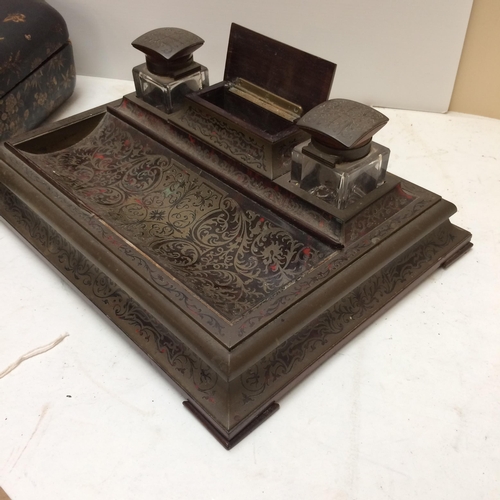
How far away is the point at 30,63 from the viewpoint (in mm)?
1587

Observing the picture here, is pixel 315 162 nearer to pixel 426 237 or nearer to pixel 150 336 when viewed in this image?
pixel 426 237

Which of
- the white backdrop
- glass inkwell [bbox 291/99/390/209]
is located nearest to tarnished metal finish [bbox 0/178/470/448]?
glass inkwell [bbox 291/99/390/209]

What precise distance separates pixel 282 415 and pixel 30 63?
3.89ft

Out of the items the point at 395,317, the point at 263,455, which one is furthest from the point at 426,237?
the point at 263,455

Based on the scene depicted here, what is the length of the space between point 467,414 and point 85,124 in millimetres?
1089

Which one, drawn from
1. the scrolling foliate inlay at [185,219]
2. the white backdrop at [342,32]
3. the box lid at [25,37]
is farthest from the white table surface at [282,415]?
the white backdrop at [342,32]

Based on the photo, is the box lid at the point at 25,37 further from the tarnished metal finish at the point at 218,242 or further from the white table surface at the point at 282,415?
the white table surface at the point at 282,415

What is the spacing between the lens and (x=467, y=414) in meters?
0.99

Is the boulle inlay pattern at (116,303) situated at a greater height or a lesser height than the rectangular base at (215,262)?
lesser

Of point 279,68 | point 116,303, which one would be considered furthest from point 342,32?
point 116,303

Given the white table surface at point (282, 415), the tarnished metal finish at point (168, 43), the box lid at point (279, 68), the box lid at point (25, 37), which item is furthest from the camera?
the box lid at point (25, 37)

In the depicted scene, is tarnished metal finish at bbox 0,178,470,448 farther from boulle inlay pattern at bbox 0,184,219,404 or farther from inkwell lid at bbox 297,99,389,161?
inkwell lid at bbox 297,99,389,161

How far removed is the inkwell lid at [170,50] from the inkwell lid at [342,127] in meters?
0.41

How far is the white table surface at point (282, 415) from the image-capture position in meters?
0.90
